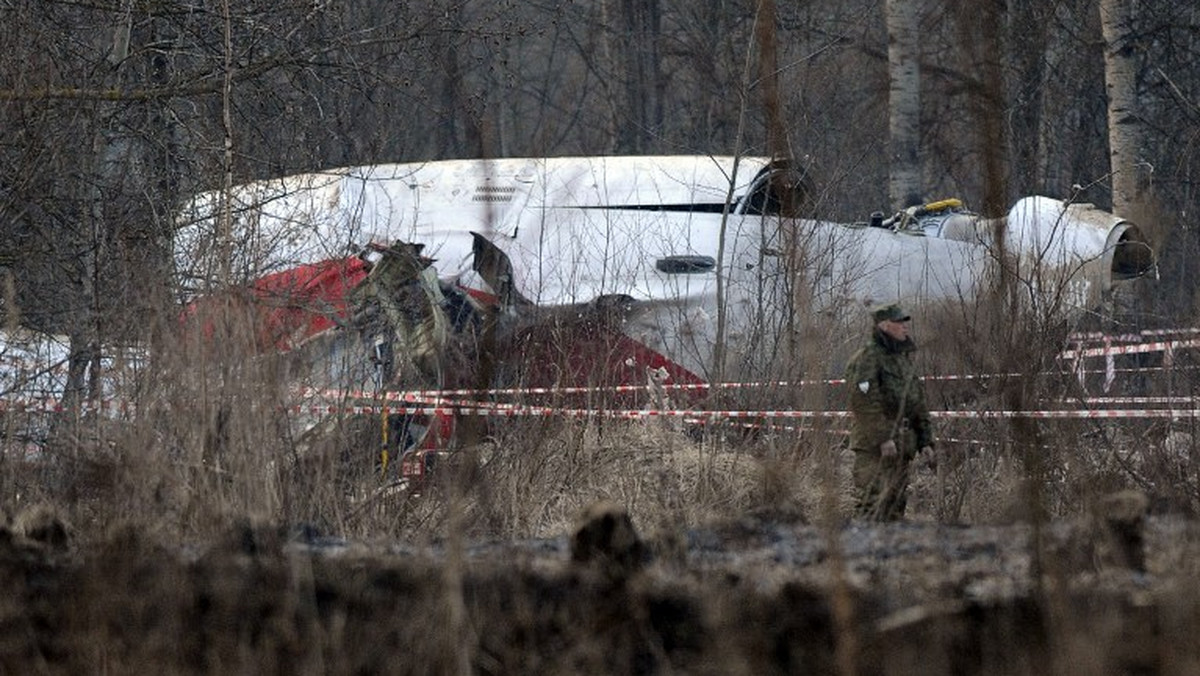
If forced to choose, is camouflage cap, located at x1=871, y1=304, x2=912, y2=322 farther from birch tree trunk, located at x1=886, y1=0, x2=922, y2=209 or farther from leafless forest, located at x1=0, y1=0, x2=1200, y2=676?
birch tree trunk, located at x1=886, y1=0, x2=922, y2=209

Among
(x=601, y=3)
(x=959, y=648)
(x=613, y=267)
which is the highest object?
(x=601, y=3)

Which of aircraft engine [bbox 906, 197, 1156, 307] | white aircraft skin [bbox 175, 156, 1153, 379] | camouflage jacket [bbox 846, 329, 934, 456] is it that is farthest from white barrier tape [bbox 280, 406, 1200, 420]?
aircraft engine [bbox 906, 197, 1156, 307]

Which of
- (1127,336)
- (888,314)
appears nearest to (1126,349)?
(1127,336)

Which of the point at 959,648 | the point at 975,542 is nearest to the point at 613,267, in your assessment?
the point at 975,542

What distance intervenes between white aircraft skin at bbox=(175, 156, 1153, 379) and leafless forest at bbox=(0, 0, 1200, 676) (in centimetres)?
47

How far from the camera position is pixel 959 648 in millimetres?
4031

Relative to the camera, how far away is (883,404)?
10305mm

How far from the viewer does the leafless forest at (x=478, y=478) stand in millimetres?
4156

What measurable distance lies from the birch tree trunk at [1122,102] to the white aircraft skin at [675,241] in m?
0.56

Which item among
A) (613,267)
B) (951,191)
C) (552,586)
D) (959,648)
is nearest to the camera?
(959,648)

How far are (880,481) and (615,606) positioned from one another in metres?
5.99

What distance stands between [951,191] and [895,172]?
8953 mm

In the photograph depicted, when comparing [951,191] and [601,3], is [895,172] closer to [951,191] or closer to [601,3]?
[951,191]

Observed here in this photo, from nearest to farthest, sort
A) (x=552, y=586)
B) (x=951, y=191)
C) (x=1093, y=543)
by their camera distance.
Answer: (x=552, y=586)
(x=1093, y=543)
(x=951, y=191)
